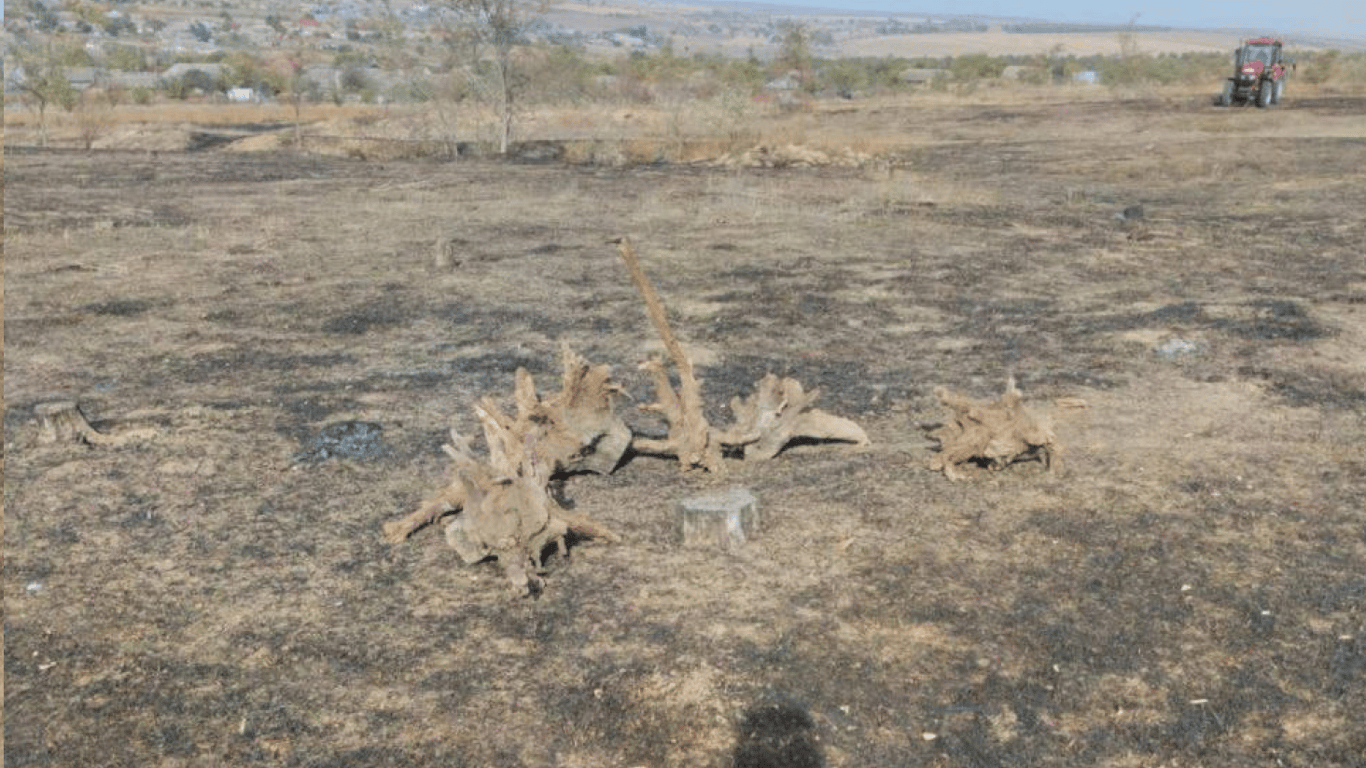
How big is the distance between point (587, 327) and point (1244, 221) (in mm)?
10077

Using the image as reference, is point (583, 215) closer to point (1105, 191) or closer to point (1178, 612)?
point (1105, 191)

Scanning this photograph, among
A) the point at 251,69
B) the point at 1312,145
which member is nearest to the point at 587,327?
the point at 1312,145

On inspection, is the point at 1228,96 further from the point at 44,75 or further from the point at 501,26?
the point at 44,75

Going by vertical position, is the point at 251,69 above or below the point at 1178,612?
above

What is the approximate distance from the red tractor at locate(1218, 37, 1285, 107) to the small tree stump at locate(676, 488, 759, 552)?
32229mm

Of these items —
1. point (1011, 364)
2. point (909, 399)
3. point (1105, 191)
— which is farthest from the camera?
point (1105, 191)

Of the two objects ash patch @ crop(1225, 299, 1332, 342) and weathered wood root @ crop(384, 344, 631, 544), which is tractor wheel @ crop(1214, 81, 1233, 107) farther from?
weathered wood root @ crop(384, 344, 631, 544)

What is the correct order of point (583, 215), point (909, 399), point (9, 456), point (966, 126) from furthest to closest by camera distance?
point (966, 126) → point (583, 215) → point (909, 399) → point (9, 456)

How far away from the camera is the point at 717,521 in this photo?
558 cm

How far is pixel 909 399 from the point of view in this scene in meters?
8.00

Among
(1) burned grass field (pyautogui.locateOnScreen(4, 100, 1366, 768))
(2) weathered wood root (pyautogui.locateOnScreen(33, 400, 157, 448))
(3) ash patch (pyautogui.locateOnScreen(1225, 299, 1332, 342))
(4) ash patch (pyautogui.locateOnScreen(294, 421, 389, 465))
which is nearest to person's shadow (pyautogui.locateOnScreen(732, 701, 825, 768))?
(1) burned grass field (pyautogui.locateOnScreen(4, 100, 1366, 768))

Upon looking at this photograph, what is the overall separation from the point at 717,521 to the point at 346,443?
8.94 feet

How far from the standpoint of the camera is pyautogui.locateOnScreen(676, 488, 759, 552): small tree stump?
18.3 ft

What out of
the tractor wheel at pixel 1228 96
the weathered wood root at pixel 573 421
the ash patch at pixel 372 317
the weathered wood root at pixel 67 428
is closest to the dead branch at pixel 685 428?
the weathered wood root at pixel 573 421
